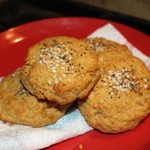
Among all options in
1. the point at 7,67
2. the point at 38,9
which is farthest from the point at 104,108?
the point at 38,9

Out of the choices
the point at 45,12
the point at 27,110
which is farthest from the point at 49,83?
the point at 45,12

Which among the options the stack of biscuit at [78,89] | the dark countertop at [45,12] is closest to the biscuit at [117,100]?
the stack of biscuit at [78,89]

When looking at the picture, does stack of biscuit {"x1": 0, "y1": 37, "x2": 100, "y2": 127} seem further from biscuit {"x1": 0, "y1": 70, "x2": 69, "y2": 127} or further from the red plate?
the red plate

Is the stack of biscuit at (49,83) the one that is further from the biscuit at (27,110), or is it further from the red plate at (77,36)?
the red plate at (77,36)

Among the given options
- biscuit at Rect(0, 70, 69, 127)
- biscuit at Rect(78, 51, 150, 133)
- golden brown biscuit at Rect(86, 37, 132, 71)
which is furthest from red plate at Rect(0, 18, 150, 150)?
golden brown biscuit at Rect(86, 37, 132, 71)

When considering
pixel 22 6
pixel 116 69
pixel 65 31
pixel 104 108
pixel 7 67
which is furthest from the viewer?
pixel 22 6

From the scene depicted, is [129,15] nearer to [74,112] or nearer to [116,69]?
[116,69]

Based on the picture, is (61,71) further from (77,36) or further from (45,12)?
(45,12)
